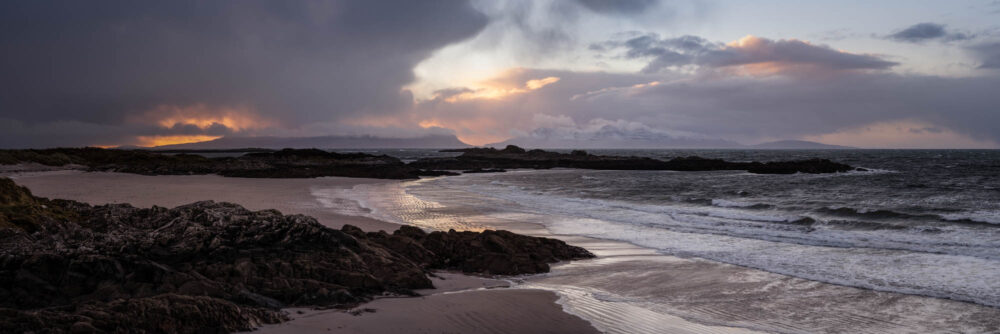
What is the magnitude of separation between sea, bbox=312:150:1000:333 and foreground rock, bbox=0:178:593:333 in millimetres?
2522

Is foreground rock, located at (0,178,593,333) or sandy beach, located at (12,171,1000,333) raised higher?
foreground rock, located at (0,178,593,333)

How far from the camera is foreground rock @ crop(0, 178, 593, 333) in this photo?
18.2 ft

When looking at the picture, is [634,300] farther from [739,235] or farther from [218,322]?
[739,235]

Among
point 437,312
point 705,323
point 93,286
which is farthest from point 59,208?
point 705,323

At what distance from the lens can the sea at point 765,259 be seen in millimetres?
7414

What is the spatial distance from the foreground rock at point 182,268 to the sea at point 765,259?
252 cm

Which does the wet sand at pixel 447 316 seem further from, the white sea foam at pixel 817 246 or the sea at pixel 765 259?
the white sea foam at pixel 817 246

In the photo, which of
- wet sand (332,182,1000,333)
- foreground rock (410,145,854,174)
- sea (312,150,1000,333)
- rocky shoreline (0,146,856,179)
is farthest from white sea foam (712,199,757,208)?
foreground rock (410,145,854,174)

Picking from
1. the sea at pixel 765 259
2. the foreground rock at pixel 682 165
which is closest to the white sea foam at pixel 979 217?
the sea at pixel 765 259

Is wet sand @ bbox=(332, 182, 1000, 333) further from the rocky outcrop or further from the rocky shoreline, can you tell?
the rocky shoreline

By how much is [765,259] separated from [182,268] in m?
10.5

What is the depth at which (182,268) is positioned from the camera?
7.05 meters

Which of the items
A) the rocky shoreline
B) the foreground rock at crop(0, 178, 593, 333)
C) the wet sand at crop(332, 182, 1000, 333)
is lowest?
the wet sand at crop(332, 182, 1000, 333)

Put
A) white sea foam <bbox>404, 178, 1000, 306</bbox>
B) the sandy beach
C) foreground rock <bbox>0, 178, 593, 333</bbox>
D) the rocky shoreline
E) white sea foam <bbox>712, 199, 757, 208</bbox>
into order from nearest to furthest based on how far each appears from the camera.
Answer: foreground rock <bbox>0, 178, 593, 333</bbox> < the sandy beach < white sea foam <bbox>404, 178, 1000, 306</bbox> < white sea foam <bbox>712, 199, 757, 208</bbox> < the rocky shoreline
